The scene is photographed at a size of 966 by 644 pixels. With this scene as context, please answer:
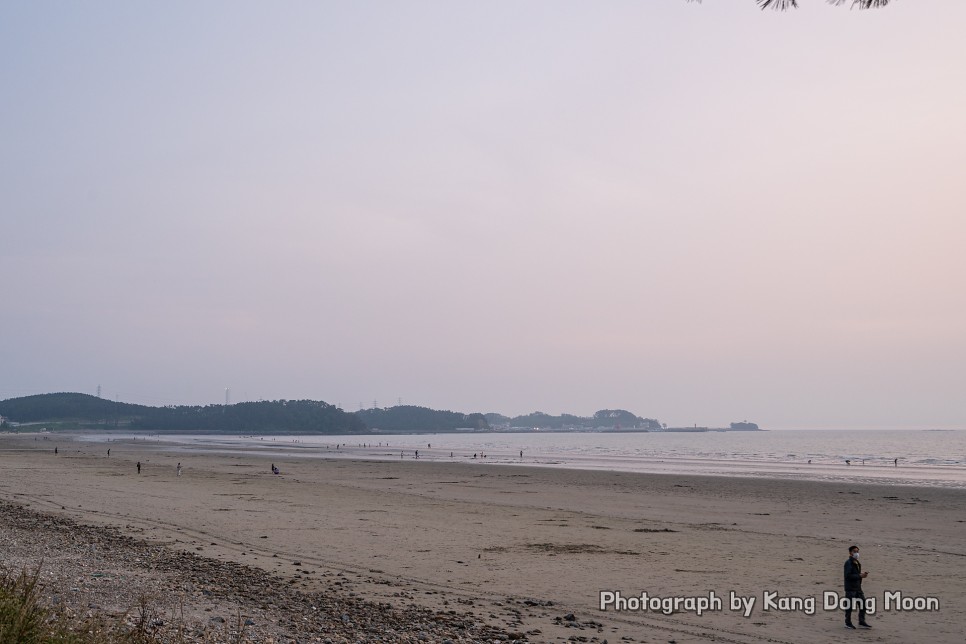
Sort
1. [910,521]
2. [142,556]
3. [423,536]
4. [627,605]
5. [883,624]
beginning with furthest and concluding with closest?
[910,521] < [423,536] < [142,556] < [627,605] < [883,624]

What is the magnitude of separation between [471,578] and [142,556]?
6.81 metres

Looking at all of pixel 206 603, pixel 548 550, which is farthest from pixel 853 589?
pixel 206 603

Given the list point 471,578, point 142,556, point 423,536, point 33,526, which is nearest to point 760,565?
point 471,578

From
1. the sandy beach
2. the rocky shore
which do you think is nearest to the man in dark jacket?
the sandy beach

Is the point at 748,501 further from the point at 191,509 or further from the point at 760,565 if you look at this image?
the point at 191,509

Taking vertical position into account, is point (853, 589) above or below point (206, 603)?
above

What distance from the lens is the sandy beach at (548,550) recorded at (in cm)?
1212

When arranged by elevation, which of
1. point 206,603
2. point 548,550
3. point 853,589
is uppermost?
point 853,589

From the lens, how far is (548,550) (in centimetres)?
1956

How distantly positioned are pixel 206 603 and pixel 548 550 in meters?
10.5

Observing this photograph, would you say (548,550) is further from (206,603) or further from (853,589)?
(206,603)

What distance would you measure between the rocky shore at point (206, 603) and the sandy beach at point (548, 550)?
101mm

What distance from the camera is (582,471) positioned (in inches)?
2355

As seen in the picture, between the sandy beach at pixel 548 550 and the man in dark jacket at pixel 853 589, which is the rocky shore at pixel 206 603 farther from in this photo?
the man in dark jacket at pixel 853 589
